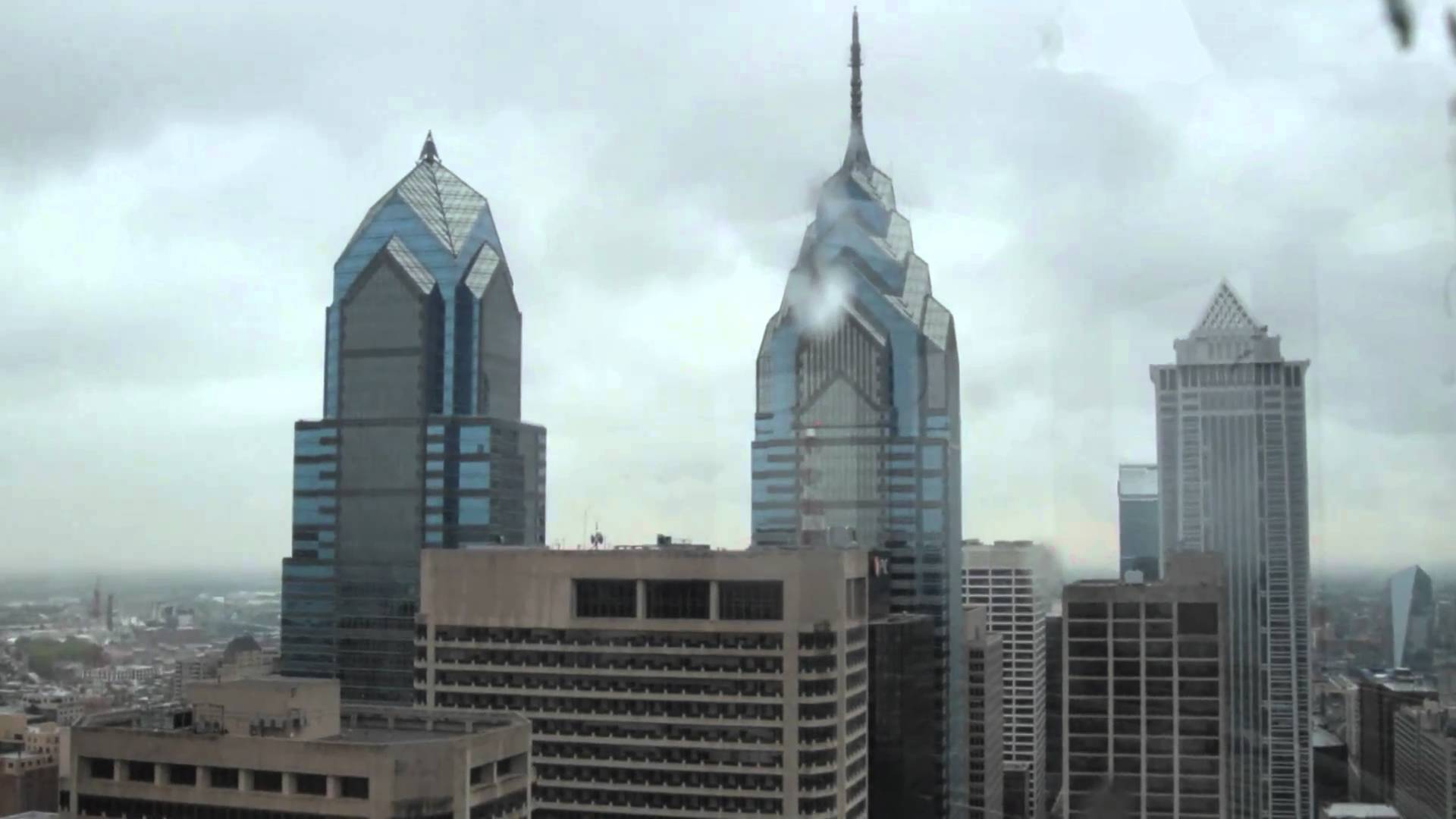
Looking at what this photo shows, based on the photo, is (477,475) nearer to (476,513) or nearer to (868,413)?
(476,513)

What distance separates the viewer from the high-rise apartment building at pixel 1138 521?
42.5ft

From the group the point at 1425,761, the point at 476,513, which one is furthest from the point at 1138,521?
the point at 476,513

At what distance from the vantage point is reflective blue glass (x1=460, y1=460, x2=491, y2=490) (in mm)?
25203

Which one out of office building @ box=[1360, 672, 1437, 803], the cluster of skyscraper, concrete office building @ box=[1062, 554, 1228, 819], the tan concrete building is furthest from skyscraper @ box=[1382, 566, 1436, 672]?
the tan concrete building

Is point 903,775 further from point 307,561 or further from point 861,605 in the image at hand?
point 307,561

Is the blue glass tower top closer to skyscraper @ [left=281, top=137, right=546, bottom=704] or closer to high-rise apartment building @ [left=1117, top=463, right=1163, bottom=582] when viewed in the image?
skyscraper @ [left=281, top=137, right=546, bottom=704]

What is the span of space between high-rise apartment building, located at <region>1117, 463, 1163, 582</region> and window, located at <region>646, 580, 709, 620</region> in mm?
3754

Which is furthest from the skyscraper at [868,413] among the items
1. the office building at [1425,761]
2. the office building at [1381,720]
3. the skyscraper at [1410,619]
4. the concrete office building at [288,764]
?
the concrete office building at [288,764]

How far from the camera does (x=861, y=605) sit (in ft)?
47.8

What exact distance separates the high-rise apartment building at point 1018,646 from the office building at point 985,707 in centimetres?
16

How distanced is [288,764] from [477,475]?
16.3m

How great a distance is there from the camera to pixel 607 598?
13.6 metres

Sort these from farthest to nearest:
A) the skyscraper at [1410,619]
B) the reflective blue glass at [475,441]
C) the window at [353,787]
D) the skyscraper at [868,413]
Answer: the reflective blue glass at [475,441], the skyscraper at [868,413], the skyscraper at [1410,619], the window at [353,787]

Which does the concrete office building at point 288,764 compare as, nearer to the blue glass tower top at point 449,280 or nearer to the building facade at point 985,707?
the building facade at point 985,707
